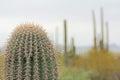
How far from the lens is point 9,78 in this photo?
16.1 feet

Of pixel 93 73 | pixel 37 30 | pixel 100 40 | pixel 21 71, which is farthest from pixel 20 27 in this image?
pixel 100 40

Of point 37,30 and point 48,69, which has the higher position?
point 37,30

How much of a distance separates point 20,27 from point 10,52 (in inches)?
12.2

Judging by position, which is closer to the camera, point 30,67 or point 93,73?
point 30,67

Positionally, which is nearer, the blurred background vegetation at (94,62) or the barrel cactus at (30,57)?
the barrel cactus at (30,57)

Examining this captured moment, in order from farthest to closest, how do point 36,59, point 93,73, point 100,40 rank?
point 100,40 → point 93,73 → point 36,59

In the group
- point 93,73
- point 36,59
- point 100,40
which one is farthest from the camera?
point 100,40

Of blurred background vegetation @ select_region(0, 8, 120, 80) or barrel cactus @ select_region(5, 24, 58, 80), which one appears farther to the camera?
blurred background vegetation @ select_region(0, 8, 120, 80)

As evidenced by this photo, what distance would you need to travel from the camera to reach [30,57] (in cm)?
481

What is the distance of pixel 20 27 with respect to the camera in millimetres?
5031

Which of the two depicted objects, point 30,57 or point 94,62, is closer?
point 30,57

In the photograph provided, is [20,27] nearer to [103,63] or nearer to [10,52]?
[10,52]

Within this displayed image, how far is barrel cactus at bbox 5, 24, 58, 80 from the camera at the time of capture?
4.78 m

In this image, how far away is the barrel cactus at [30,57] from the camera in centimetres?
478
